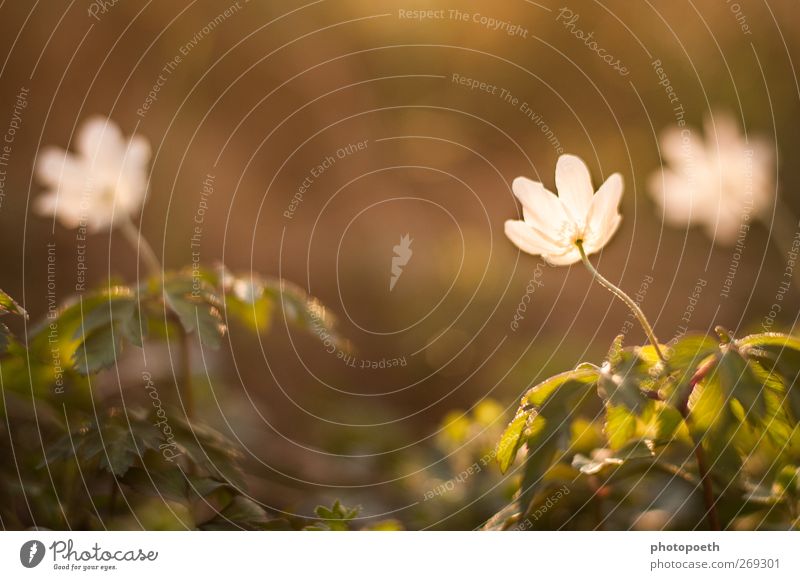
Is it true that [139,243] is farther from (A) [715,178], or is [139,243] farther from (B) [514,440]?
(A) [715,178]

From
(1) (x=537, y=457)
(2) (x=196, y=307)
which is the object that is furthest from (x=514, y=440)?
(2) (x=196, y=307)

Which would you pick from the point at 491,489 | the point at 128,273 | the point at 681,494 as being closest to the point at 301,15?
the point at 128,273

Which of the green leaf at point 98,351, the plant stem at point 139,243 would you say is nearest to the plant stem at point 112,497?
the green leaf at point 98,351

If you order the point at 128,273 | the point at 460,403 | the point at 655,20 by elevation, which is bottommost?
the point at 460,403

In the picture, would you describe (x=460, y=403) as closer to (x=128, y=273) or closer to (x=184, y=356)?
(x=184, y=356)

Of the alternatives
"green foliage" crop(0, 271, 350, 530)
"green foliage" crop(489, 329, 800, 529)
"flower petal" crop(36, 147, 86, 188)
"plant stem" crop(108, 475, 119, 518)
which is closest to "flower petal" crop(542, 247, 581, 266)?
"green foliage" crop(489, 329, 800, 529)

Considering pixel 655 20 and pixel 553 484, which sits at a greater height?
pixel 655 20
